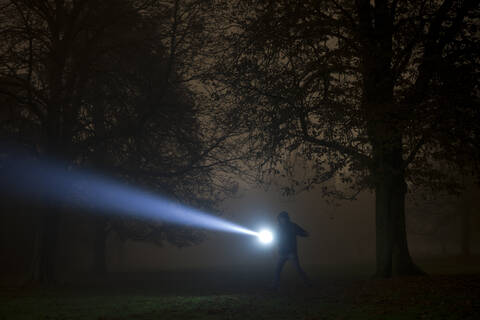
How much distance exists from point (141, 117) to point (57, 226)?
18.0ft

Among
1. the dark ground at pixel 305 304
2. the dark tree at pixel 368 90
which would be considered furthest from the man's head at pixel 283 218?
the dark ground at pixel 305 304

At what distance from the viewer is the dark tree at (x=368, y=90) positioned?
1176 centimetres

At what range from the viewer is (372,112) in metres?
12.3

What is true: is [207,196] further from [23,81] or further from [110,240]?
[110,240]

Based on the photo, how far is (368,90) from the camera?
46.6 feet

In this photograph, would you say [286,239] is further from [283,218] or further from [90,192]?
[90,192]

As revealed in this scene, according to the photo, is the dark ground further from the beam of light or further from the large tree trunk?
the beam of light

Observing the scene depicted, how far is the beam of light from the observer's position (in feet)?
59.0

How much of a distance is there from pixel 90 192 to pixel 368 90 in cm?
1252

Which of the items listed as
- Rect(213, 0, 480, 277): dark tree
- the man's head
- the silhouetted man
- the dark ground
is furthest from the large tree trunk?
the man's head

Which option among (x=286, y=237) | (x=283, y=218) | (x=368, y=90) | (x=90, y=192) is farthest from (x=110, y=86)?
(x=368, y=90)

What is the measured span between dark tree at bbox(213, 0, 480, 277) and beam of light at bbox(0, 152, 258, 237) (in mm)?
5789

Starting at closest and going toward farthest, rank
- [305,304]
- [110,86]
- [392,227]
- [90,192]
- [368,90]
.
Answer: [305,304] < [368,90] < [392,227] < [110,86] < [90,192]

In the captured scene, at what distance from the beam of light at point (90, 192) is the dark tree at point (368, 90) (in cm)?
579
